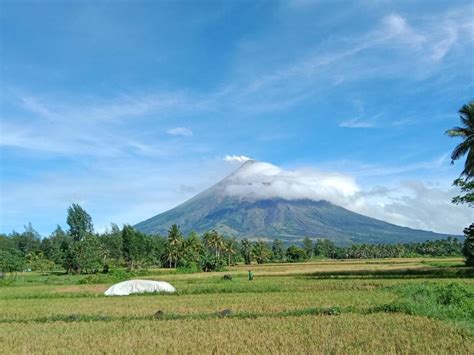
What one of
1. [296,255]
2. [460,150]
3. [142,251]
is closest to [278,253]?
[296,255]

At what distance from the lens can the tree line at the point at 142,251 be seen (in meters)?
70.9

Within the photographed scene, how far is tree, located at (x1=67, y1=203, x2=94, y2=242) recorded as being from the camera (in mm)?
102500

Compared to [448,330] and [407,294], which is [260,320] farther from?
[407,294]

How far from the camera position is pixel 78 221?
10369cm

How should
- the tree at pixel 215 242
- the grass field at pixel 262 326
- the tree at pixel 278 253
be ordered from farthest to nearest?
the tree at pixel 278 253 → the tree at pixel 215 242 → the grass field at pixel 262 326

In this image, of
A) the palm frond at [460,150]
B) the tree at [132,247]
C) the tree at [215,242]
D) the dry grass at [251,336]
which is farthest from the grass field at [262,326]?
the tree at [215,242]

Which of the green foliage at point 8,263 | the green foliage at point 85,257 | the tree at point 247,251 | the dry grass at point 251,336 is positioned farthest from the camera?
the tree at point 247,251

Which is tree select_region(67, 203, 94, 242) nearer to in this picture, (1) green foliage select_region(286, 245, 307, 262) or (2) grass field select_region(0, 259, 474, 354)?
(1) green foliage select_region(286, 245, 307, 262)

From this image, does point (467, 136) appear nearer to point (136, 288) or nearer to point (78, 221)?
point (136, 288)

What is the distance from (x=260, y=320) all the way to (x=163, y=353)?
214 inches

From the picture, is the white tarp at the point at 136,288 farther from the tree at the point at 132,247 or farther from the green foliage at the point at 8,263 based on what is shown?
the tree at the point at 132,247

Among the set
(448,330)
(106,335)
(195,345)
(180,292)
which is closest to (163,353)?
(195,345)

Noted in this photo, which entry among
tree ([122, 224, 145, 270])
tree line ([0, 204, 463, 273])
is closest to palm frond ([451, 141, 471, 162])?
tree line ([0, 204, 463, 273])

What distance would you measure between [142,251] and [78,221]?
85.9 ft
